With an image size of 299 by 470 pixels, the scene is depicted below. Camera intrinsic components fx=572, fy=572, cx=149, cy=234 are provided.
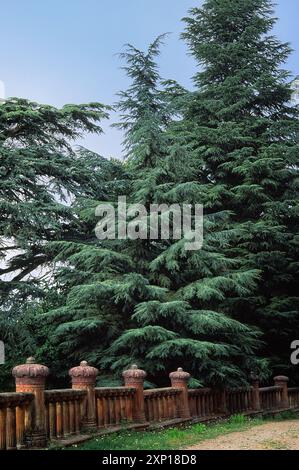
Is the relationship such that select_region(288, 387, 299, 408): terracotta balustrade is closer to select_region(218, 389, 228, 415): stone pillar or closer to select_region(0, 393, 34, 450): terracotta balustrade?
select_region(218, 389, 228, 415): stone pillar

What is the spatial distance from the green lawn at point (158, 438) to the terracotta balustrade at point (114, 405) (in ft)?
1.16

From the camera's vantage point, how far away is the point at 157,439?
972 centimetres

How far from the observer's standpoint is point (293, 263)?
19375 mm

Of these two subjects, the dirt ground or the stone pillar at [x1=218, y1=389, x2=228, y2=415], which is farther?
the stone pillar at [x1=218, y1=389, x2=228, y2=415]

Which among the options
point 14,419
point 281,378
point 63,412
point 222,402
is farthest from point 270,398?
point 14,419

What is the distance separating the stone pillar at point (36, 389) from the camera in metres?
8.05

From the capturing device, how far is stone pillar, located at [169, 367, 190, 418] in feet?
42.0

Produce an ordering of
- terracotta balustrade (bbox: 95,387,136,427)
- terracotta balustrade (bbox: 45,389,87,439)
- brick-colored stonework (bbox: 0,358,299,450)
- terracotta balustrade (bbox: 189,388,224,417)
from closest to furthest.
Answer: brick-colored stonework (bbox: 0,358,299,450), terracotta balustrade (bbox: 45,389,87,439), terracotta balustrade (bbox: 95,387,136,427), terracotta balustrade (bbox: 189,388,224,417)

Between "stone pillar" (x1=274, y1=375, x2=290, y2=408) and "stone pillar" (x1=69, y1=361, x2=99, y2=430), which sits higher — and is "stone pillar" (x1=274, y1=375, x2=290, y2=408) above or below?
below

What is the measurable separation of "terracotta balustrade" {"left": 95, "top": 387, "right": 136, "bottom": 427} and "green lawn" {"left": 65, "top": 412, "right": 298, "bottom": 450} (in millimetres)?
353

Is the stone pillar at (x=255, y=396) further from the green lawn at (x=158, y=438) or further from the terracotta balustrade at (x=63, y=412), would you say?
the terracotta balustrade at (x=63, y=412)

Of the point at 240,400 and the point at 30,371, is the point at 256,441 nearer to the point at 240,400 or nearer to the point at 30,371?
the point at 30,371

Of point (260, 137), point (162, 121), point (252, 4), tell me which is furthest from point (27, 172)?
point (252, 4)

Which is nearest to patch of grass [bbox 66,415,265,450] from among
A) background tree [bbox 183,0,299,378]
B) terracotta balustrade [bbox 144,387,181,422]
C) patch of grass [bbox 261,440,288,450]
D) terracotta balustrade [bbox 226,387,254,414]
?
terracotta balustrade [bbox 144,387,181,422]
